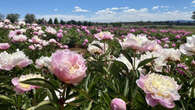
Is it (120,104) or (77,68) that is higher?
(77,68)

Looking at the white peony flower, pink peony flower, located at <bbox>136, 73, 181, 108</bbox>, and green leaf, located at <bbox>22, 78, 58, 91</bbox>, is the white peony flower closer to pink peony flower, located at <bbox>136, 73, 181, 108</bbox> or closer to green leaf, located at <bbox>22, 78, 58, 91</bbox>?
pink peony flower, located at <bbox>136, 73, 181, 108</bbox>

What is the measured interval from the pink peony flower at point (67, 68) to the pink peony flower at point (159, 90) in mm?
235

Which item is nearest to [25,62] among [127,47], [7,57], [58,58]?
A: [7,57]

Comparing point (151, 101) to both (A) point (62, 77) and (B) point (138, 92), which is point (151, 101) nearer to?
(B) point (138, 92)

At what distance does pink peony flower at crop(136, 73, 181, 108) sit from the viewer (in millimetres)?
588

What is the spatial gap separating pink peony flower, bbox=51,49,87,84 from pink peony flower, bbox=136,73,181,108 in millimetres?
235

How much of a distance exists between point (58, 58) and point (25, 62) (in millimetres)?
531

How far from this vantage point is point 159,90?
622 millimetres

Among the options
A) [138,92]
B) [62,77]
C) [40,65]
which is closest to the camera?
[62,77]

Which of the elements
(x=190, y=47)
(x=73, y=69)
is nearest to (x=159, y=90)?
(x=73, y=69)

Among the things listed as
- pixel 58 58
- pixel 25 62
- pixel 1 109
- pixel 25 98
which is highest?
pixel 58 58

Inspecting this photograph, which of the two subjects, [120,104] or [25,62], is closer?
[120,104]

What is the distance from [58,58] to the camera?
584mm

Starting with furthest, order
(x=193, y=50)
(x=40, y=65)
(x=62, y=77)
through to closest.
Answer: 1. (x=40, y=65)
2. (x=193, y=50)
3. (x=62, y=77)
